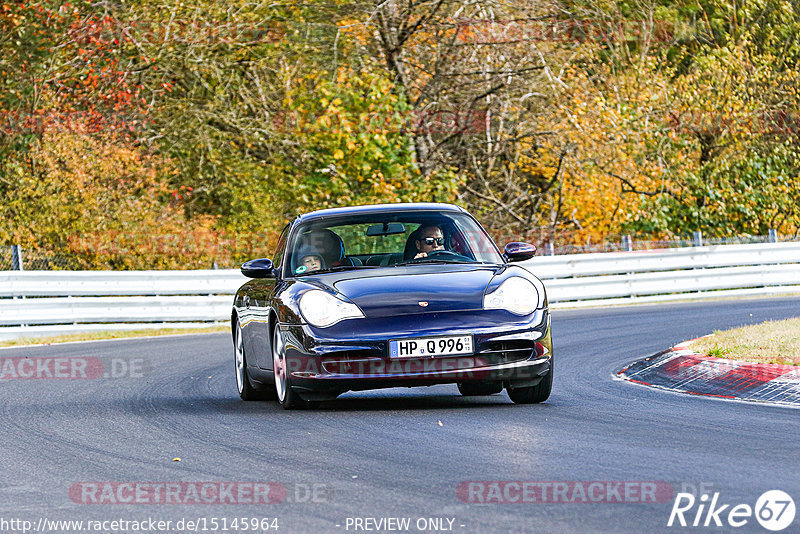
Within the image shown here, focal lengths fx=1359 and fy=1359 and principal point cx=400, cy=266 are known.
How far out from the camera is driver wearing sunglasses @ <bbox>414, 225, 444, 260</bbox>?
413 inches

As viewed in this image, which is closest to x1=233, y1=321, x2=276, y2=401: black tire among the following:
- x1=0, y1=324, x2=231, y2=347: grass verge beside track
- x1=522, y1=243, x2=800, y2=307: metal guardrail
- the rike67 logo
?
the rike67 logo

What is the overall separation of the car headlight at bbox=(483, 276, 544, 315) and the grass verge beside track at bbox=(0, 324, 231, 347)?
489 inches

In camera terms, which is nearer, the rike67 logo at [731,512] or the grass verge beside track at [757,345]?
the rike67 logo at [731,512]

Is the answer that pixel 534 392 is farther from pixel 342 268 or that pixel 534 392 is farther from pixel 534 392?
pixel 342 268

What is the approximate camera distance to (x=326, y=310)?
30.7 ft

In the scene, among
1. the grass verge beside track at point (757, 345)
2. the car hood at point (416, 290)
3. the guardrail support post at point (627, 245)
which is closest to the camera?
the car hood at point (416, 290)

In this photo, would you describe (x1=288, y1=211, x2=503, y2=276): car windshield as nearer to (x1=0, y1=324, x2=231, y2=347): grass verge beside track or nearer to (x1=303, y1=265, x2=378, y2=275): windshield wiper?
(x1=303, y1=265, x2=378, y2=275): windshield wiper

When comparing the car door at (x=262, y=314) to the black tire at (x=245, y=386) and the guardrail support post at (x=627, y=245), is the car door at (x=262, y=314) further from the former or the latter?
the guardrail support post at (x=627, y=245)

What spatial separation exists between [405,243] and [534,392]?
1.68 m

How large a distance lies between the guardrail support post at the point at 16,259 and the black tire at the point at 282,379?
1329 cm

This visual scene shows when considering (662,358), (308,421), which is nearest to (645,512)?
(308,421)

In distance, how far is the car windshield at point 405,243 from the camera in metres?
10.4

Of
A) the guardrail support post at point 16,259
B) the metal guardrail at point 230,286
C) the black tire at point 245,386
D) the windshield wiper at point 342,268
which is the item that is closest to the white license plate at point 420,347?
the windshield wiper at point 342,268

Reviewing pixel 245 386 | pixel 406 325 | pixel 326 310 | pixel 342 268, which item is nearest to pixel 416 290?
pixel 406 325
